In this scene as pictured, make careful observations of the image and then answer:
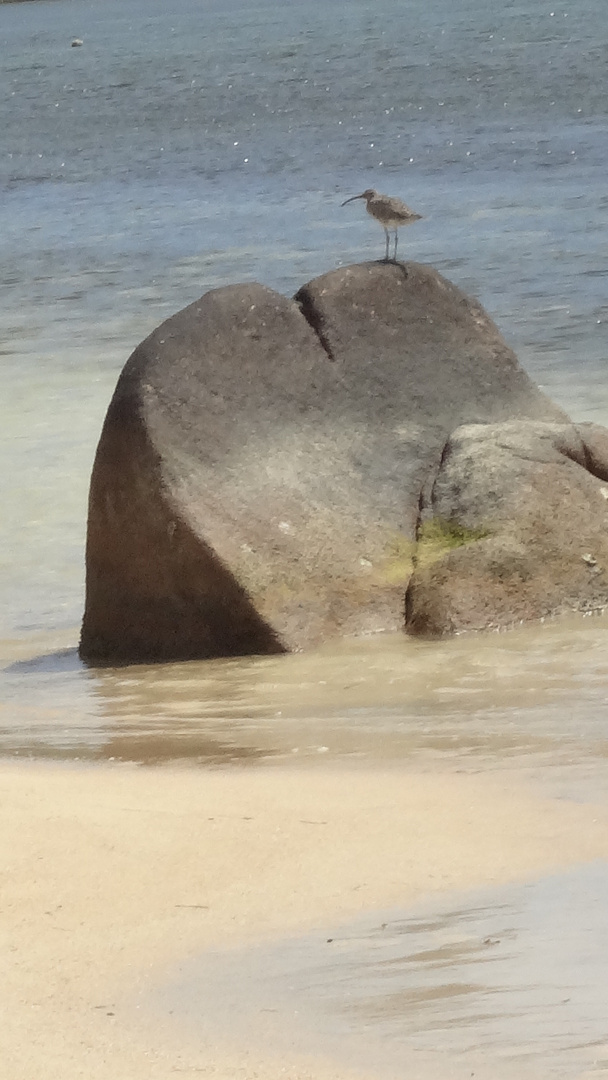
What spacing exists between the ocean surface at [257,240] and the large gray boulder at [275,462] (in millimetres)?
213

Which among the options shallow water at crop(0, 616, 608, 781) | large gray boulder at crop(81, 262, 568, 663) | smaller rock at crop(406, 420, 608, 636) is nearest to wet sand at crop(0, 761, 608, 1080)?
shallow water at crop(0, 616, 608, 781)

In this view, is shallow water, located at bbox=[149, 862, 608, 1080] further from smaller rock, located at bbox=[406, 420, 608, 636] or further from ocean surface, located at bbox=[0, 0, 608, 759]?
smaller rock, located at bbox=[406, 420, 608, 636]

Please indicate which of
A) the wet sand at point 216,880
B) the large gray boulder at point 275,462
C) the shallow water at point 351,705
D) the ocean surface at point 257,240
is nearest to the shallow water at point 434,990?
the wet sand at point 216,880

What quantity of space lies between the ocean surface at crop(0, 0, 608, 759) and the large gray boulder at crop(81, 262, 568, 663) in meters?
0.21

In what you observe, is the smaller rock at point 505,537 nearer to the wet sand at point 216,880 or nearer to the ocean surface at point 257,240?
the ocean surface at point 257,240

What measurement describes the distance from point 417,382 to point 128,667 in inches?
62.0

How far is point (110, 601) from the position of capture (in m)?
6.83

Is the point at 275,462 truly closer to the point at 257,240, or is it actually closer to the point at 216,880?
the point at 216,880

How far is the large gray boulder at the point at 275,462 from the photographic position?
21.4 feet

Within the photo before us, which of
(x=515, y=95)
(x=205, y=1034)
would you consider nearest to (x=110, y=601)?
(x=205, y=1034)

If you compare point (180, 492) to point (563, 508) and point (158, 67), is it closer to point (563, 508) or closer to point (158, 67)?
point (563, 508)

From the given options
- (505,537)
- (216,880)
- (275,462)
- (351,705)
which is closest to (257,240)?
(275,462)

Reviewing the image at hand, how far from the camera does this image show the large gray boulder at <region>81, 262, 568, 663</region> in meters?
6.51

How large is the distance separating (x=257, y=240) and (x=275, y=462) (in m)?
12.6
